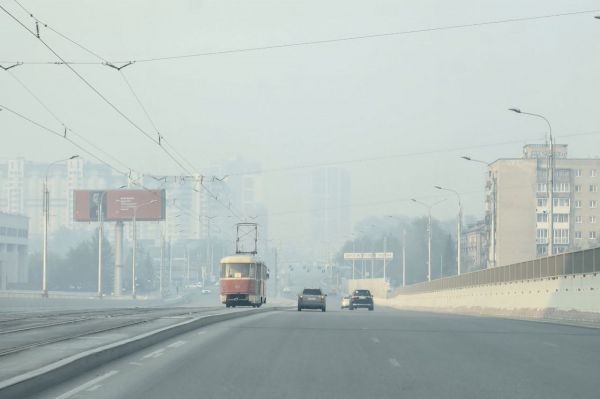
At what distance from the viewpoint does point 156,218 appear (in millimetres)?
161000

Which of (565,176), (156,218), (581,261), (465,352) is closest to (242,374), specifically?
(465,352)

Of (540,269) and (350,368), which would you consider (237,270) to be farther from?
(350,368)

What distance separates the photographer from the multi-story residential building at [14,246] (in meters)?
175

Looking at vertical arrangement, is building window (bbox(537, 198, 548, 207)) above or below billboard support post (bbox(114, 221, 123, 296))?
above

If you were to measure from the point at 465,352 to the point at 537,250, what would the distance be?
153 meters

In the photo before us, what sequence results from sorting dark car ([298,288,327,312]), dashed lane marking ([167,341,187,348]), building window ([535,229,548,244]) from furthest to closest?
building window ([535,229,548,244]) < dark car ([298,288,327,312]) < dashed lane marking ([167,341,187,348])

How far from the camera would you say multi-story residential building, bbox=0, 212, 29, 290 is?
175 m

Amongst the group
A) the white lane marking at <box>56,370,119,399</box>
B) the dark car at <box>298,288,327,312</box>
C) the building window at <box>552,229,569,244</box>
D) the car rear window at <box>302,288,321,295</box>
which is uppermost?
the building window at <box>552,229,569,244</box>

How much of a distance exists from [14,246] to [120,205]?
88.4 ft

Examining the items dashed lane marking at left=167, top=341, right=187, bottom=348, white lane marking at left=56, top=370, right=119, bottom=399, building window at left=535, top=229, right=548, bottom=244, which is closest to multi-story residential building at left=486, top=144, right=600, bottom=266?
building window at left=535, top=229, right=548, bottom=244

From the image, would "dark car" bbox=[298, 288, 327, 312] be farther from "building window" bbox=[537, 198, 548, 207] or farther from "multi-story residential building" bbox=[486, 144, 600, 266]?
"building window" bbox=[537, 198, 548, 207]

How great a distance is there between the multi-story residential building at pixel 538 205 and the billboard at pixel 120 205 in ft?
164

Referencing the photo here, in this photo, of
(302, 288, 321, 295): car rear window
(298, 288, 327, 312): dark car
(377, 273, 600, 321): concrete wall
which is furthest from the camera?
(302, 288, 321, 295): car rear window

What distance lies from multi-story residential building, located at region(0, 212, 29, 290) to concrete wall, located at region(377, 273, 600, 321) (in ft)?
351
